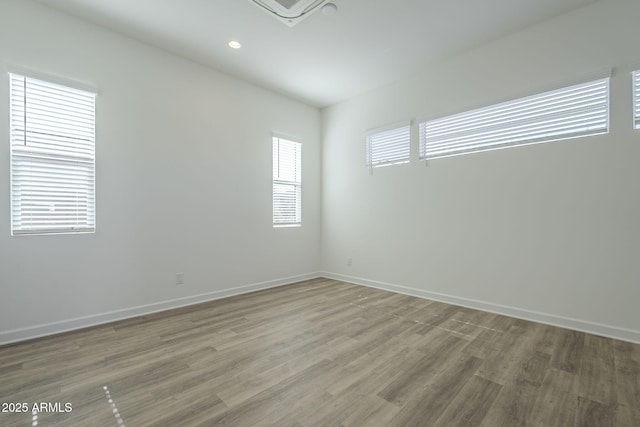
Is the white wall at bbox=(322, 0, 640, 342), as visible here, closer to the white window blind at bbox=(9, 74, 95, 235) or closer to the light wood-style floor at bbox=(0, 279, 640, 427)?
the light wood-style floor at bbox=(0, 279, 640, 427)

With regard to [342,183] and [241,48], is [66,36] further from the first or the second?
[342,183]

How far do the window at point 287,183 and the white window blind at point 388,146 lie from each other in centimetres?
125

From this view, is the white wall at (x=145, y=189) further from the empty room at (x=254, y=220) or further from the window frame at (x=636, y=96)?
the window frame at (x=636, y=96)

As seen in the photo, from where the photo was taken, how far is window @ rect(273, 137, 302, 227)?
4641mm

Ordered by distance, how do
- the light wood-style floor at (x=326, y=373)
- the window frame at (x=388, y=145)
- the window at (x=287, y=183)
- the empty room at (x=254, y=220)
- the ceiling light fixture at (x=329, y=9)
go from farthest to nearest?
1. the window at (x=287, y=183)
2. the window frame at (x=388, y=145)
3. the ceiling light fixture at (x=329, y=9)
4. the empty room at (x=254, y=220)
5. the light wood-style floor at (x=326, y=373)

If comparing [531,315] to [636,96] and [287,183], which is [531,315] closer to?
[636,96]

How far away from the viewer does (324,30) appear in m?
3.03

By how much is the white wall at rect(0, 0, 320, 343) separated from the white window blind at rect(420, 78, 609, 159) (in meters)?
2.46

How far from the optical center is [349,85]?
14.4ft

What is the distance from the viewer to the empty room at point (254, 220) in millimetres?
1847

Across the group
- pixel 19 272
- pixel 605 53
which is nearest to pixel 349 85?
pixel 605 53

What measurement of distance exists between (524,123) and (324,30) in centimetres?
→ 241

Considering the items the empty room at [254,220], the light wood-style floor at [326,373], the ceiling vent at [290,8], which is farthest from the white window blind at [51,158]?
the ceiling vent at [290,8]

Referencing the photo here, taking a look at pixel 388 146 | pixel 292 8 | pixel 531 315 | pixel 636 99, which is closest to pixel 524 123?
pixel 636 99
